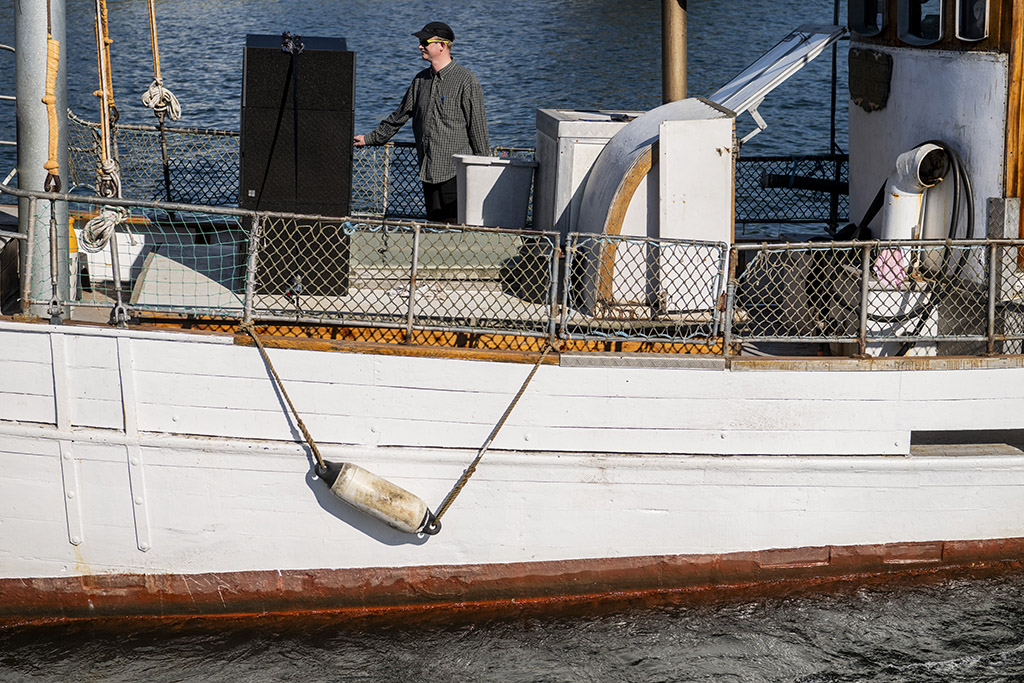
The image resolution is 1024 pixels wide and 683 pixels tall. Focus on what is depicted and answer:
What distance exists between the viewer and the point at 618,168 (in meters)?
6.73

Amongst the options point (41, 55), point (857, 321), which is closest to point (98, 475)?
point (41, 55)

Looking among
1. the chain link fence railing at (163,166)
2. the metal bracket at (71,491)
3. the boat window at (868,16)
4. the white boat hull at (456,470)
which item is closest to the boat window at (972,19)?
the boat window at (868,16)

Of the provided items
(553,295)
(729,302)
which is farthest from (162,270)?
(729,302)

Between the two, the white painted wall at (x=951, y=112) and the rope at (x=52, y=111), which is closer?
the rope at (x=52, y=111)

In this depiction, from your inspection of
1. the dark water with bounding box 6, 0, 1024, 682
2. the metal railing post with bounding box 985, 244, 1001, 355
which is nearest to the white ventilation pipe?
the metal railing post with bounding box 985, 244, 1001, 355

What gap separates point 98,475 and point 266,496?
93cm

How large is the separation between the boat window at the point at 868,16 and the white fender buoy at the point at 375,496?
441 centimetres

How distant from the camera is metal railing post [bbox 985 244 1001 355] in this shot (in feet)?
20.6

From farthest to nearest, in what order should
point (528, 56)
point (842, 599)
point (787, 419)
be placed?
1. point (528, 56)
2. point (842, 599)
3. point (787, 419)

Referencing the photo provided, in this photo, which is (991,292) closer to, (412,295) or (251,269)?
(412,295)

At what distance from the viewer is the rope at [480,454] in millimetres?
6164

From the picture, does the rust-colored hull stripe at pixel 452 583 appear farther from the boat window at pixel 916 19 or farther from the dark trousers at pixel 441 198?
the boat window at pixel 916 19

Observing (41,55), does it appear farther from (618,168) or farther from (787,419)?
(787,419)

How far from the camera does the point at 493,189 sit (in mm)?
7641
